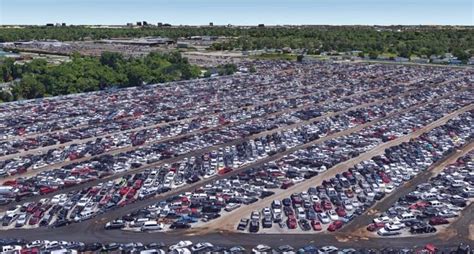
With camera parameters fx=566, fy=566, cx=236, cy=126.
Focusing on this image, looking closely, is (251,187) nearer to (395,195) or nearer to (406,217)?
(395,195)

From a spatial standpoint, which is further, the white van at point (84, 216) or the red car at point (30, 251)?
the white van at point (84, 216)

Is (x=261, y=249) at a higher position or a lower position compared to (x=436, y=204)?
lower

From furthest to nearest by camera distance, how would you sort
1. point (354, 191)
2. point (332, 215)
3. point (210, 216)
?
point (354, 191) < point (210, 216) < point (332, 215)

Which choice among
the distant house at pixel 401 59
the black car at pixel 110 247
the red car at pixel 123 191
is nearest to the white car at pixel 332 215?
the black car at pixel 110 247

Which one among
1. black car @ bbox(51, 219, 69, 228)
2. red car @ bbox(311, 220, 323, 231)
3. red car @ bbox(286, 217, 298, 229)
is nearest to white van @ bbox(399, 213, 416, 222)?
red car @ bbox(311, 220, 323, 231)

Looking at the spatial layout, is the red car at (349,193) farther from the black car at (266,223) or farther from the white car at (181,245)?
the white car at (181,245)

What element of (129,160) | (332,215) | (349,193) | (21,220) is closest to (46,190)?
(21,220)

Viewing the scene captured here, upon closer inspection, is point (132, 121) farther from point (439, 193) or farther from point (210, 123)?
point (439, 193)
